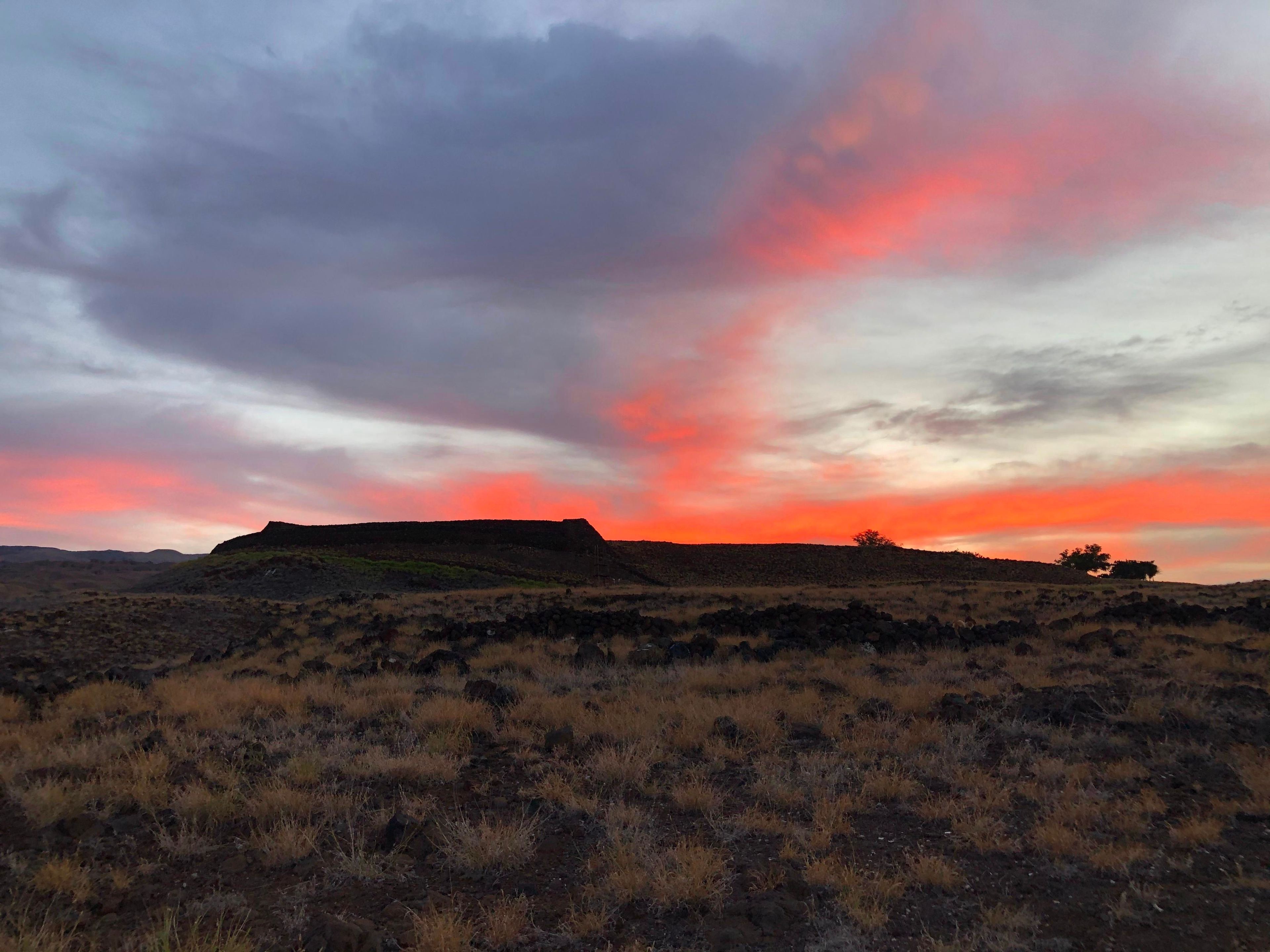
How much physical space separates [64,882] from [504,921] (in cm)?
379

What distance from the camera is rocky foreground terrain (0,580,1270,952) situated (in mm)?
5797

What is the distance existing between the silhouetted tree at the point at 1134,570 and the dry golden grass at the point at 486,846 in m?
73.4

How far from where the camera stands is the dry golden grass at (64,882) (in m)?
6.13

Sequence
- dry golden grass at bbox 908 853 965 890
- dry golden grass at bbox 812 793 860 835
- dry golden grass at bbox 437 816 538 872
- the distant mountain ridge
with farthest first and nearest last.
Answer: the distant mountain ridge < dry golden grass at bbox 812 793 860 835 < dry golden grass at bbox 437 816 538 872 < dry golden grass at bbox 908 853 965 890

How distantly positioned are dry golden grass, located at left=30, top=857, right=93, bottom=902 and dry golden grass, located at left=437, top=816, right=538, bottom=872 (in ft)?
9.20

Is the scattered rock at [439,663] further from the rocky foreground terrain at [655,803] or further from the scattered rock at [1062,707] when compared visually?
the scattered rock at [1062,707]

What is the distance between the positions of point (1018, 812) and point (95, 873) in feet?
28.9

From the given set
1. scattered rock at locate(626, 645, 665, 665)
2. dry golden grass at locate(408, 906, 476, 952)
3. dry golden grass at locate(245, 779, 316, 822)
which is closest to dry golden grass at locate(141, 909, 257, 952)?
dry golden grass at locate(408, 906, 476, 952)

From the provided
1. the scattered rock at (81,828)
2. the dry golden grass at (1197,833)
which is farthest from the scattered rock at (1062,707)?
the scattered rock at (81,828)

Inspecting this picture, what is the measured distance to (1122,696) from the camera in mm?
11742

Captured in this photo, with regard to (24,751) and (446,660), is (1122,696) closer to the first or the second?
(446,660)

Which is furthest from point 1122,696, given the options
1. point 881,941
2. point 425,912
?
point 425,912

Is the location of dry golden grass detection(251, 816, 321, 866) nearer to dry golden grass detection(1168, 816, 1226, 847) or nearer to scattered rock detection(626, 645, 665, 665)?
dry golden grass detection(1168, 816, 1226, 847)

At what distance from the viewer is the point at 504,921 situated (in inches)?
221
